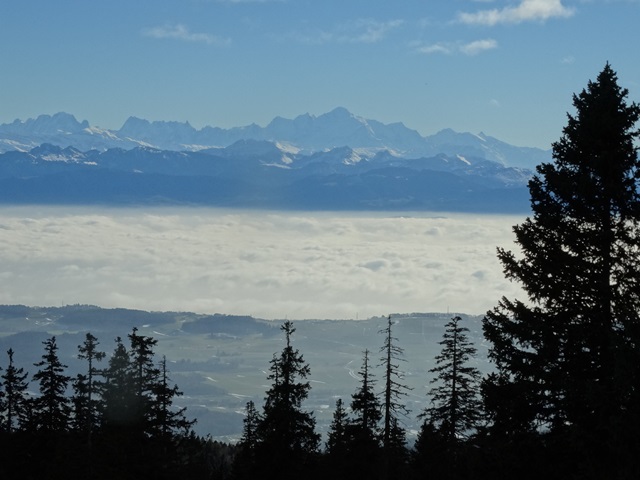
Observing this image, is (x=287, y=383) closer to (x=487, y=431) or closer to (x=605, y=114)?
(x=487, y=431)

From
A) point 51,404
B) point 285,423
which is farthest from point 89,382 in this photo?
point 285,423

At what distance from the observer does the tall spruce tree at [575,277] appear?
17828 millimetres

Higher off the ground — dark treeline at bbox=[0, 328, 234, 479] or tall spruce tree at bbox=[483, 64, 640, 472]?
tall spruce tree at bbox=[483, 64, 640, 472]

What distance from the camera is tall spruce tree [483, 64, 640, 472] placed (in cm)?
1783

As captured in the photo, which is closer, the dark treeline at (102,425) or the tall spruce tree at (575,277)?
the tall spruce tree at (575,277)

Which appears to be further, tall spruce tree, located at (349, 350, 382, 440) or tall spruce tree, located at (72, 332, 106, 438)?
tall spruce tree, located at (349, 350, 382, 440)

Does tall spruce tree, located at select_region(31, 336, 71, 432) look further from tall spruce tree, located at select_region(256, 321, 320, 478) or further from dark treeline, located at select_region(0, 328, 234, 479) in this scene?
A: tall spruce tree, located at select_region(256, 321, 320, 478)

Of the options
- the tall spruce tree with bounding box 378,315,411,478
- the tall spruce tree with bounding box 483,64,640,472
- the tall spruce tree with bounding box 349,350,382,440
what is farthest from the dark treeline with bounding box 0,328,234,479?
the tall spruce tree with bounding box 483,64,640,472

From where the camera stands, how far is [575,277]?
1838 cm

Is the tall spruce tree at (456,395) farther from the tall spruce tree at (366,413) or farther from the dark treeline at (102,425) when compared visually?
the dark treeline at (102,425)

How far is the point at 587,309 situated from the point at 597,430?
8.49 feet

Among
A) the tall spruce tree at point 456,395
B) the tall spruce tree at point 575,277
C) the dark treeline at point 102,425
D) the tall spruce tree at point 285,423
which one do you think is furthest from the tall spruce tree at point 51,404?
the tall spruce tree at point 575,277

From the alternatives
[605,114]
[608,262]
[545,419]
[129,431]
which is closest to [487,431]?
[545,419]

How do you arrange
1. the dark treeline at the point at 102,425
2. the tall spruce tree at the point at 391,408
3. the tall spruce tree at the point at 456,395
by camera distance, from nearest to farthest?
the dark treeline at the point at 102,425 → the tall spruce tree at the point at 456,395 → the tall spruce tree at the point at 391,408
